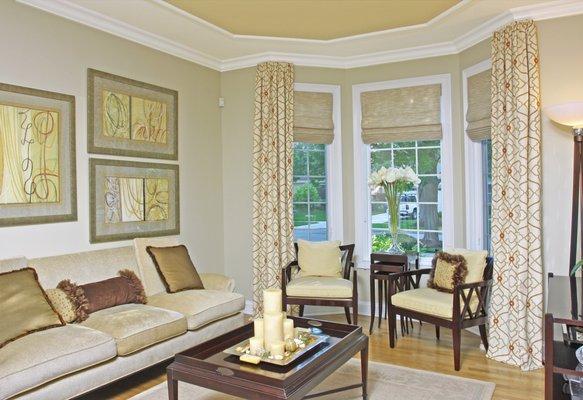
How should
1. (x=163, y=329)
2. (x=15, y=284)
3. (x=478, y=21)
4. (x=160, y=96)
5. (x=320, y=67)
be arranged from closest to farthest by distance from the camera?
(x=15, y=284) → (x=163, y=329) → (x=478, y=21) → (x=160, y=96) → (x=320, y=67)

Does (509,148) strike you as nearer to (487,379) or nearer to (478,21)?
(478,21)

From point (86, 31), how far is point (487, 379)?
4178mm

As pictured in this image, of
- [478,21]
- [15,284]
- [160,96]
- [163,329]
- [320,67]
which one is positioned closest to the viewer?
[15,284]

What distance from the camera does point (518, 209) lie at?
3.69 metres

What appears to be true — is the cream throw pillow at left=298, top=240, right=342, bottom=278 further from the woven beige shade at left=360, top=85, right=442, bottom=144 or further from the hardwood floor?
the woven beige shade at left=360, top=85, right=442, bottom=144

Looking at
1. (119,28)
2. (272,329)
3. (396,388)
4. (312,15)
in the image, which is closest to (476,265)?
(396,388)

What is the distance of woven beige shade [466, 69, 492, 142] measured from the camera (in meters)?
4.18

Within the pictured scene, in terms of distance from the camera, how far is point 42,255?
349 cm

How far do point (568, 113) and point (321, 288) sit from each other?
2.44 meters

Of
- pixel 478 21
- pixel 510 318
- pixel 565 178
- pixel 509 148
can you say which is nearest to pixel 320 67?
pixel 478 21

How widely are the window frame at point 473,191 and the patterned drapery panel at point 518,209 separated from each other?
0.64 m

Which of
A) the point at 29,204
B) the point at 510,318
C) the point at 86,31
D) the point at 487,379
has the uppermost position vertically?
the point at 86,31

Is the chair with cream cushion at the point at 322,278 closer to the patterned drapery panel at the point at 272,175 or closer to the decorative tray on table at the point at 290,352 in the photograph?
the patterned drapery panel at the point at 272,175

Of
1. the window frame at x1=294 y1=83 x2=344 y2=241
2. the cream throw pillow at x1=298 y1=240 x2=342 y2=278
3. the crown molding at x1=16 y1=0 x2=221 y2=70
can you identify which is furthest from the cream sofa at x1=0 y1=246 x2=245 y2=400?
the crown molding at x1=16 y1=0 x2=221 y2=70
